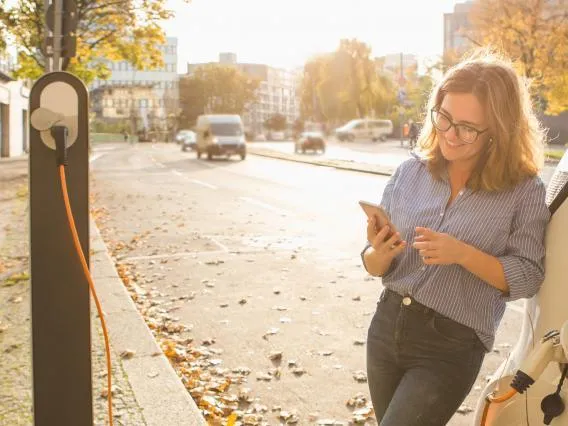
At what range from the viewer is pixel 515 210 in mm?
2180

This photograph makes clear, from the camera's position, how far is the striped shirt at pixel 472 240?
2.07 m

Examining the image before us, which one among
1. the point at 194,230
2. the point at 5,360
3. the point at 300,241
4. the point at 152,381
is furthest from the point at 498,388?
the point at 194,230

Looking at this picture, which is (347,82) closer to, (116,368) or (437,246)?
(116,368)

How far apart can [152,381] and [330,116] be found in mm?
81837

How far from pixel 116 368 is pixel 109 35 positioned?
2097 cm

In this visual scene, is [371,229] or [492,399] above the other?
[371,229]

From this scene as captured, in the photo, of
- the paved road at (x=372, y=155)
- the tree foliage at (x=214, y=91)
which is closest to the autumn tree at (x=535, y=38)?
the paved road at (x=372, y=155)

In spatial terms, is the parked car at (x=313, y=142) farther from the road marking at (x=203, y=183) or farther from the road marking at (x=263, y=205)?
the road marking at (x=263, y=205)

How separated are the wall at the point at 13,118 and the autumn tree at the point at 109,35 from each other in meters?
15.3

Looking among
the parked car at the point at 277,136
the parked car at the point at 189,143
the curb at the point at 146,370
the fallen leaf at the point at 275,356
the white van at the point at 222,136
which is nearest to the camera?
the curb at the point at 146,370

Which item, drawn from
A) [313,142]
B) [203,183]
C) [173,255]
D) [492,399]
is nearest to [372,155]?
[313,142]

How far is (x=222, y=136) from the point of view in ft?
130

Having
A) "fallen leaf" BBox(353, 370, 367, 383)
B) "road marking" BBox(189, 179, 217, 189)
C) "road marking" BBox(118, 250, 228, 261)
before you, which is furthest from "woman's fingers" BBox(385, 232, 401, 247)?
"road marking" BBox(189, 179, 217, 189)

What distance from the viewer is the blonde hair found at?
2.19 meters
